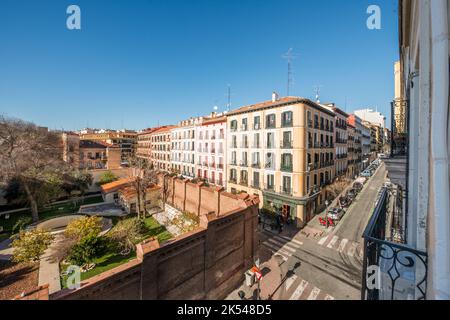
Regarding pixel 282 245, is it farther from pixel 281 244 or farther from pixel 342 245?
pixel 342 245

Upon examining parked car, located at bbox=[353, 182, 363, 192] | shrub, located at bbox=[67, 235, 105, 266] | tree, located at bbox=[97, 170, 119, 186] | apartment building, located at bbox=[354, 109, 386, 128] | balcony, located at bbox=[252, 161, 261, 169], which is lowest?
shrub, located at bbox=[67, 235, 105, 266]

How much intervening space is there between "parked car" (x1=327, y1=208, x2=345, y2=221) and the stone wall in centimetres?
1051

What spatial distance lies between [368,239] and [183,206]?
21.7 metres

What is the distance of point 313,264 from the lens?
13.4 meters

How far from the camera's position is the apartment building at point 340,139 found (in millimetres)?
28547

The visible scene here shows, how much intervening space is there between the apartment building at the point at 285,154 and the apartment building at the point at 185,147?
1062cm

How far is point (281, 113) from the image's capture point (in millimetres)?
21000

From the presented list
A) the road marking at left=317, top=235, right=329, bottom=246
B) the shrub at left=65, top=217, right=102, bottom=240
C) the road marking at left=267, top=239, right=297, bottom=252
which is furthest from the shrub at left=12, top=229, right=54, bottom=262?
the road marking at left=317, top=235, right=329, bottom=246

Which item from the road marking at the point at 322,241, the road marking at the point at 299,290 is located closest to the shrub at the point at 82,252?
the road marking at the point at 299,290

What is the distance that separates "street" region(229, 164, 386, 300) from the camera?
11062mm

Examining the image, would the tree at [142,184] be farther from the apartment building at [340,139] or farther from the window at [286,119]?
the apartment building at [340,139]

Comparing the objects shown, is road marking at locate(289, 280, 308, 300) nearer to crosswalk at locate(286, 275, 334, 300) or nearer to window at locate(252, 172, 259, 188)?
crosswalk at locate(286, 275, 334, 300)

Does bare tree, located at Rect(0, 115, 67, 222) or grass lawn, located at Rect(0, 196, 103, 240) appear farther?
bare tree, located at Rect(0, 115, 67, 222)

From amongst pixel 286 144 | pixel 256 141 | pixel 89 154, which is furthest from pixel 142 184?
pixel 89 154
